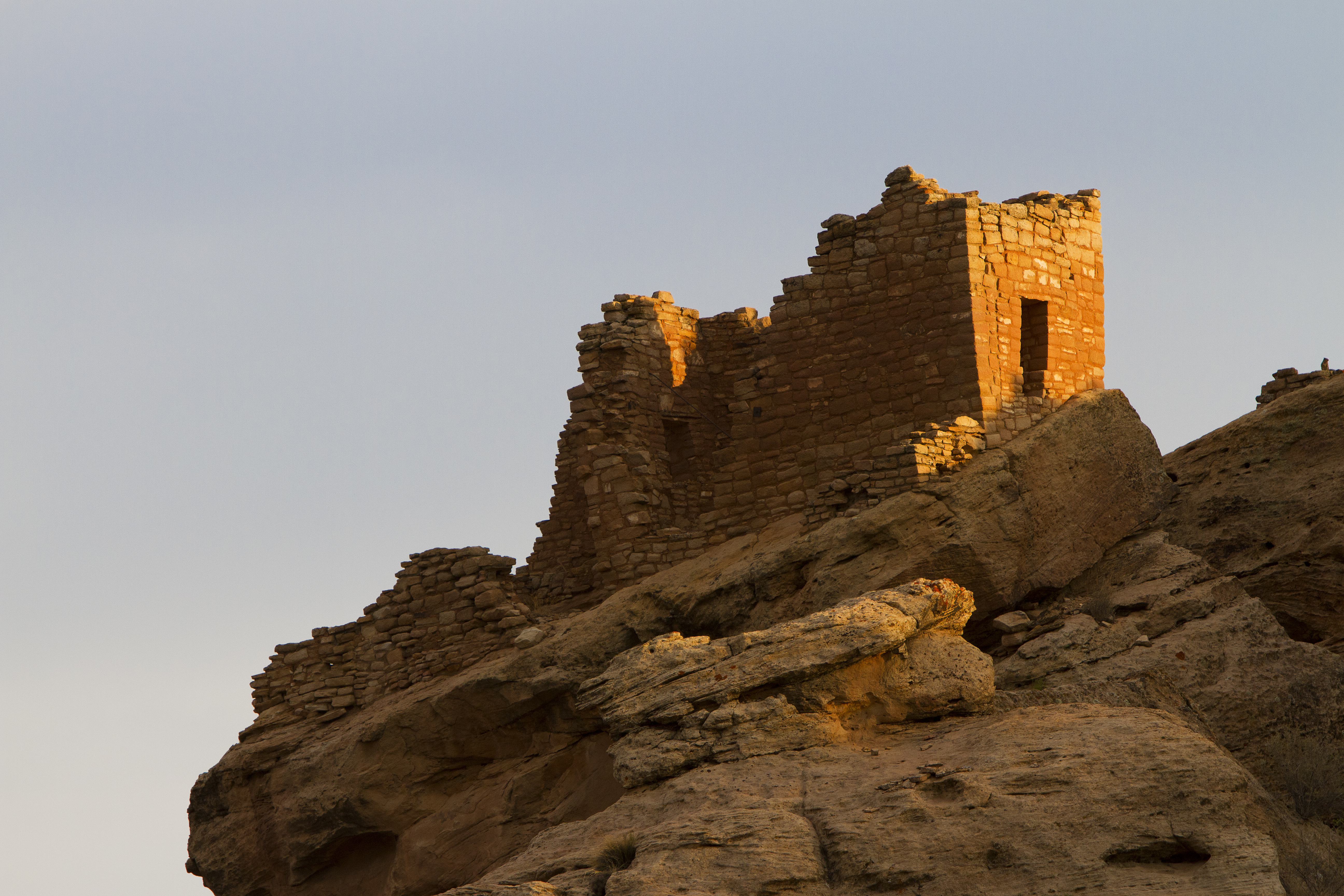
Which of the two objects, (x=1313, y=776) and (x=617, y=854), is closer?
(x=617, y=854)

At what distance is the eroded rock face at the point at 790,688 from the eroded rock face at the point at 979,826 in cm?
50

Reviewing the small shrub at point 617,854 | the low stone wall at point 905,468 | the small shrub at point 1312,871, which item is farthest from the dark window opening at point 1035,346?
the small shrub at point 617,854

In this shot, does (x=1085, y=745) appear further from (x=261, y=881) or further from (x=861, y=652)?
(x=261, y=881)

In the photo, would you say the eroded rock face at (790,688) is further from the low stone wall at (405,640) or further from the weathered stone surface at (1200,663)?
the low stone wall at (405,640)

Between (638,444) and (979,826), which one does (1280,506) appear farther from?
(638,444)

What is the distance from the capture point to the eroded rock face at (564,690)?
1681cm

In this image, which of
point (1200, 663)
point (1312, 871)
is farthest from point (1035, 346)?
point (1312, 871)

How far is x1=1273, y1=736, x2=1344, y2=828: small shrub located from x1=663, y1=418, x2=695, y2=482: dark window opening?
28.7 feet

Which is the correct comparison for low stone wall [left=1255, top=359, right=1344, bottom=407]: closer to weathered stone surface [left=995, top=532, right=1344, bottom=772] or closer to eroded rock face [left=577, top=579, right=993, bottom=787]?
weathered stone surface [left=995, top=532, right=1344, bottom=772]

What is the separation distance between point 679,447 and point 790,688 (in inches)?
319

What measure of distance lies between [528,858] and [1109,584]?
680 cm

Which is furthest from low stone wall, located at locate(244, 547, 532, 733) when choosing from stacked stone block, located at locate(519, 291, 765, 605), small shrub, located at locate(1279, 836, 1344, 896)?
small shrub, located at locate(1279, 836, 1344, 896)

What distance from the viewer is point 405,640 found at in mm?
19703

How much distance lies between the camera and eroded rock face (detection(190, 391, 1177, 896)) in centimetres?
1681
